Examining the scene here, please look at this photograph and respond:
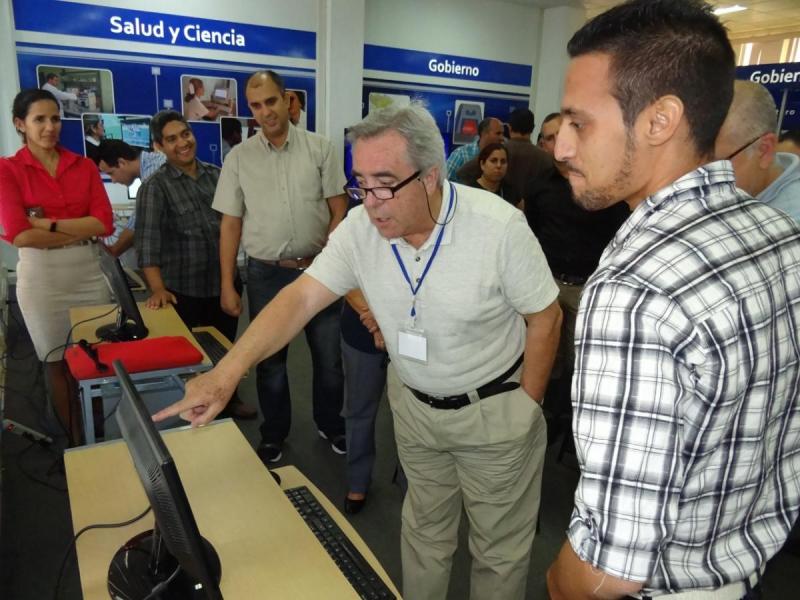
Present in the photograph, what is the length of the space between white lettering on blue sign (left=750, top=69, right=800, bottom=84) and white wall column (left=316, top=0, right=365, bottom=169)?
5.08m

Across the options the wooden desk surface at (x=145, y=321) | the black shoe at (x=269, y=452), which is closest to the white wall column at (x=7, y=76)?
the wooden desk surface at (x=145, y=321)

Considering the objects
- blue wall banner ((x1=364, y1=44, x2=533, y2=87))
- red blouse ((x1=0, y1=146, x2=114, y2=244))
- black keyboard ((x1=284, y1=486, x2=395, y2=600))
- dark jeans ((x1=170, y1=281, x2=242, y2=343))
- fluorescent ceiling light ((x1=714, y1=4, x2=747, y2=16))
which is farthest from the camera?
fluorescent ceiling light ((x1=714, y1=4, x2=747, y2=16))

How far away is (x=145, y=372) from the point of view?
2035 mm

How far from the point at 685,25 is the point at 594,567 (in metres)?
0.68

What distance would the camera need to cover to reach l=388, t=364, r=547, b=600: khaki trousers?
153 centimetres

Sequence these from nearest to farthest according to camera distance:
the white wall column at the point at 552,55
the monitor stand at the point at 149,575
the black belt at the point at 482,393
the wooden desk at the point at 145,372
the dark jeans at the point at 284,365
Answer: the monitor stand at the point at 149,575 → the black belt at the point at 482,393 → the wooden desk at the point at 145,372 → the dark jeans at the point at 284,365 → the white wall column at the point at 552,55

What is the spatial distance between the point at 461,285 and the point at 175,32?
495 centimetres

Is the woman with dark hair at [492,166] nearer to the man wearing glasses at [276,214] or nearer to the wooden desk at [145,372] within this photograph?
the man wearing glasses at [276,214]

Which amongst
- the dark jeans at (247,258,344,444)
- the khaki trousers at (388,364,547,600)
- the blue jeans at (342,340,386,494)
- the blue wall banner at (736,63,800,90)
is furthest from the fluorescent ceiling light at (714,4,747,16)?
the khaki trousers at (388,364,547,600)

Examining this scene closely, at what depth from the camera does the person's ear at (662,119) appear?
70 cm

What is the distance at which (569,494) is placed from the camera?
8.87ft

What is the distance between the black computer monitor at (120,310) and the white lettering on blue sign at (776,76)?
793cm

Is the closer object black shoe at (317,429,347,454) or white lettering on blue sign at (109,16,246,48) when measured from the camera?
black shoe at (317,429,347,454)

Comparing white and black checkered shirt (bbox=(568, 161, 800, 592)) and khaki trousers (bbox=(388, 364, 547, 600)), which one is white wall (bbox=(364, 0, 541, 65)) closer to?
khaki trousers (bbox=(388, 364, 547, 600))
